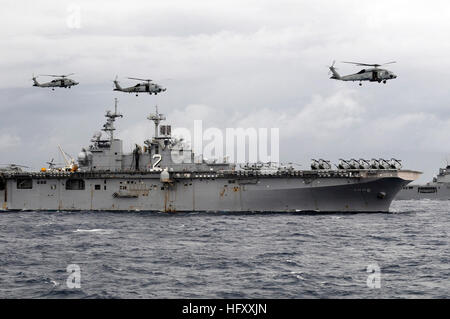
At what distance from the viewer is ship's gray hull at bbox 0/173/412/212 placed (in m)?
46.4

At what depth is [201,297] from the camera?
1736 centimetres

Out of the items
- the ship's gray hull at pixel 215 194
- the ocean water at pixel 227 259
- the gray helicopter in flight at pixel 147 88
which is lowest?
the ocean water at pixel 227 259

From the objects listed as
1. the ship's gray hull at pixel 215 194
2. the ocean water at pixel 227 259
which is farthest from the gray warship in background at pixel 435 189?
the ocean water at pixel 227 259

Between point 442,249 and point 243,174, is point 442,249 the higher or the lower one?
the lower one

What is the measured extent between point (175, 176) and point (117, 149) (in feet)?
26.0

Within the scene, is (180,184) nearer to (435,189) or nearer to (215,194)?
(215,194)

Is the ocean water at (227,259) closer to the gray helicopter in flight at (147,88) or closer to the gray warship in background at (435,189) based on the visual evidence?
the gray helicopter in flight at (147,88)

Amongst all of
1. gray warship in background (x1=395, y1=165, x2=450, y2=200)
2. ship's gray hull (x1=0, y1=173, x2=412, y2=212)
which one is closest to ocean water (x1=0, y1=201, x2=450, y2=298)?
ship's gray hull (x1=0, y1=173, x2=412, y2=212)

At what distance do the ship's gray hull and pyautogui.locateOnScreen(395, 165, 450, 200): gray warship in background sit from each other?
43.7 metres

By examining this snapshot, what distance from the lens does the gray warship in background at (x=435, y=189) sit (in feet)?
286

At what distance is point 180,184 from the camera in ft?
161

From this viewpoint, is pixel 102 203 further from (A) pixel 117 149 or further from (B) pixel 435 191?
(B) pixel 435 191

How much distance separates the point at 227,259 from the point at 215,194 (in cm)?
2455
